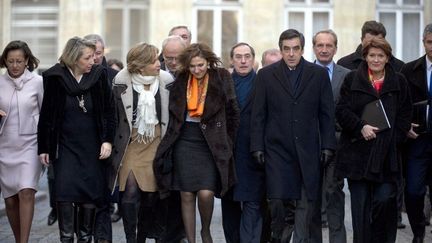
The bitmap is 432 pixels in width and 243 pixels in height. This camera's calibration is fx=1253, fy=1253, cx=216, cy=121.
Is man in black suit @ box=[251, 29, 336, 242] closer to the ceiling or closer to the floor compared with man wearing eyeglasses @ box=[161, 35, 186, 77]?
closer to the floor

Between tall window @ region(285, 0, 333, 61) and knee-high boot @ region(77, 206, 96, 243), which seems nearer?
knee-high boot @ region(77, 206, 96, 243)

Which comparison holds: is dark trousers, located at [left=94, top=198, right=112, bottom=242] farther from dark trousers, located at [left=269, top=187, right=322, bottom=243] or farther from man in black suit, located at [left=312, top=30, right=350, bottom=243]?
man in black suit, located at [left=312, top=30, right=350, bottom=243]

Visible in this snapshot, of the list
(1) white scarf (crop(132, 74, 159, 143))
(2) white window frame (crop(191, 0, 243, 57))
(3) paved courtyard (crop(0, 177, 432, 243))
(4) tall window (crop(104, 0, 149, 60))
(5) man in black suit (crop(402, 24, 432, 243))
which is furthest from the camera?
(4) tall window (crop(104, 0, 149, 60))

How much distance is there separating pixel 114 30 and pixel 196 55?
13.9 m

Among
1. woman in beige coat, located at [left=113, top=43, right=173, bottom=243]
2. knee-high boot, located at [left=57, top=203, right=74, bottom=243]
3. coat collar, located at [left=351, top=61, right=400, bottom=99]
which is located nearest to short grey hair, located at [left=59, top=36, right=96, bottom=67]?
woman in beige coat, located at [left=113, top=43, right=173, bottom=243]

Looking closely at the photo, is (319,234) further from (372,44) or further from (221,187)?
(372,44)

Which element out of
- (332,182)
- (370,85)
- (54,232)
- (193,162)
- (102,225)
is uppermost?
(370,85)

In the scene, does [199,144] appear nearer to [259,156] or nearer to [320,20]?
[259,156]

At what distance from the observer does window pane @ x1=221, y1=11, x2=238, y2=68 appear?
25078 millimetres

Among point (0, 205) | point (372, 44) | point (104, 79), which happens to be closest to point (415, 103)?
point (372, 44)

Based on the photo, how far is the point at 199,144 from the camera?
11.5 metres

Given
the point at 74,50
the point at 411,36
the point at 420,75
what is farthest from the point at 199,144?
the point at 411,36

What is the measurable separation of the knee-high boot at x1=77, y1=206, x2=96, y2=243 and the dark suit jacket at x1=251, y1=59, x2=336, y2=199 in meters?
1.62

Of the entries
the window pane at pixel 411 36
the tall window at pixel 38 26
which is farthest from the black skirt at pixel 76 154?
the window pane at pixel 411 36
